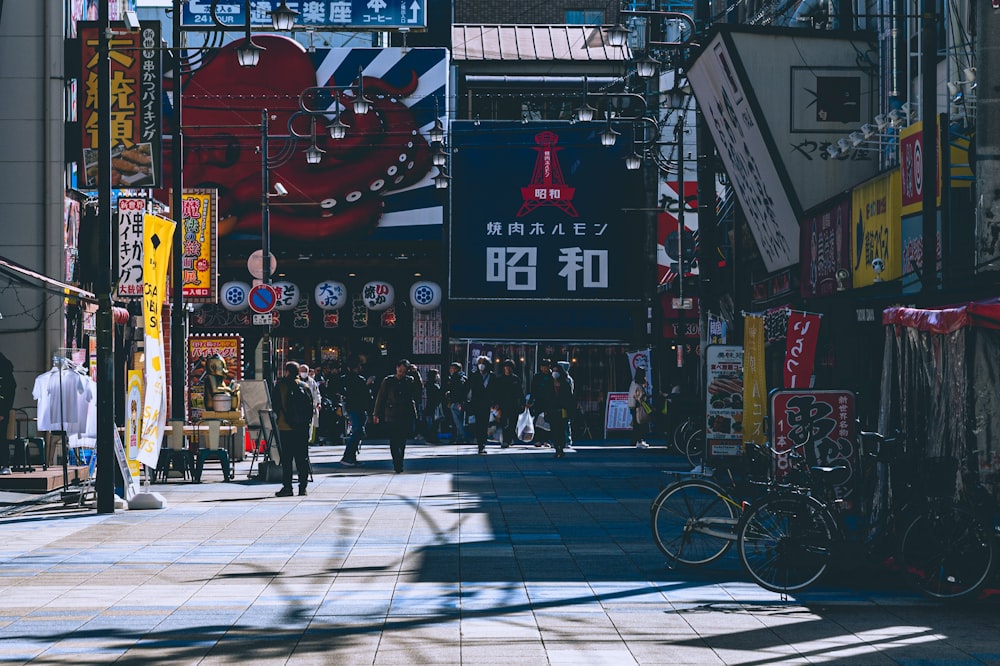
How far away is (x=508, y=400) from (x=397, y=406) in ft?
25.8

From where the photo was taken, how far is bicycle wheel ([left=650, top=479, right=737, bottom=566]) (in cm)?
1235

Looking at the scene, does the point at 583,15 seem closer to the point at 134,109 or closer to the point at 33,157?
→ the point at 33,157

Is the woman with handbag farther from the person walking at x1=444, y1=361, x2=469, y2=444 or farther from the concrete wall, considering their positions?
the concrete wall

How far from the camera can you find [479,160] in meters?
45.0

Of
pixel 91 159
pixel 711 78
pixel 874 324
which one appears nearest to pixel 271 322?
pixel 91 159

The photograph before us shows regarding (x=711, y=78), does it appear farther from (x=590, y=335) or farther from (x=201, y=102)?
(x=201, y=102)

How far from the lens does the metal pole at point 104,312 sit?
17.4 meters

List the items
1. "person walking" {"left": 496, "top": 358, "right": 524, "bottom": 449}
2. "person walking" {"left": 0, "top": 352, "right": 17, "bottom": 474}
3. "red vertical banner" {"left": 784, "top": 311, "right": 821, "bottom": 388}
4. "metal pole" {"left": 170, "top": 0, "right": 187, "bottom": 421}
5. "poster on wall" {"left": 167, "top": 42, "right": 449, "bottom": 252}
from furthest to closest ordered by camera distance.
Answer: "poster on wall" {"left": 167, "top": 42, "right": 449, "bottom": 252} → "person walking" {"left": 496, "top": 358, "right": 524, "bottom": 449} → "metal pole" {"left": 170, "top": 0, "right": 187, "bottom": 421} → "person walking" {"left": 0, "top": 352, "right": 17, "bottom": 474} → "red vertical banner" {"left": 784, "top": 311, "right": 821, "bottom": 388}

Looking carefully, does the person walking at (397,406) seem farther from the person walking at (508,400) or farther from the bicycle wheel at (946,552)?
the bicycle wheel at (946,552)

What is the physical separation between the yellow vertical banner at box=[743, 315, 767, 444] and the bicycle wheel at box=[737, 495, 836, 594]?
801cm

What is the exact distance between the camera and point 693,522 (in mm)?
12453

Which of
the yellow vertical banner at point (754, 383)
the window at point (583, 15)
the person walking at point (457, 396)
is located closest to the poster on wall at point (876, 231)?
the yellow vertical banner at point (754, 383)

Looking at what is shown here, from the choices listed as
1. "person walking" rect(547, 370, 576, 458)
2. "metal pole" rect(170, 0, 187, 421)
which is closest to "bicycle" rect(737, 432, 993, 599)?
"metal pole" rect(170, 0, 187, 421)

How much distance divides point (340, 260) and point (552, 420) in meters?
15.6
